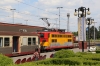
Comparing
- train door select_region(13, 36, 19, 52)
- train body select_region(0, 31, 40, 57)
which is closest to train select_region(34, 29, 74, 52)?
train body select_region(0, 31, 40, 57)

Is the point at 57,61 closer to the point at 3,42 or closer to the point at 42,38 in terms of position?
Result: the point at 3,42

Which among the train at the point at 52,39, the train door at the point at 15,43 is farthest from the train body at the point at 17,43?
the train at the point at 52,39

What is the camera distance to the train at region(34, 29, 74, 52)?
37.8m

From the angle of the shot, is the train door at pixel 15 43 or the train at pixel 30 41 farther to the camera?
the train door at pixel 15 43

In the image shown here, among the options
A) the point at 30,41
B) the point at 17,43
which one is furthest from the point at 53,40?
the point at 17,43

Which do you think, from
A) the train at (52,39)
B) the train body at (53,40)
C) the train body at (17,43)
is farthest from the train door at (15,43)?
the train body at (53,40)

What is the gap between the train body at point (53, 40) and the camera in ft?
124

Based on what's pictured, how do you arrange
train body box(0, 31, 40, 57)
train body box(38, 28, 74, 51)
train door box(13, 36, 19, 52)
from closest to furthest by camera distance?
train body box(0, 31, 40, 57), train door box(13, 36, 19, 52), train body box(38, 28, 74, 51)

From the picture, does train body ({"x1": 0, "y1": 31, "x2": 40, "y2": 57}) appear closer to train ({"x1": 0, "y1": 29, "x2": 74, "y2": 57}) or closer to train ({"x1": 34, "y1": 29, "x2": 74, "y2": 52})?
train ({"x1": 0, "y1": 29, "x2": 74, "y2": 57})

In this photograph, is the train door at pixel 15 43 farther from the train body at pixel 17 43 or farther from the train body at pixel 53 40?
the train body at pixel 53 40

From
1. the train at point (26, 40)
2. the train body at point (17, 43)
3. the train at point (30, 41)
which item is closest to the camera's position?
the train body at point (17, 43)

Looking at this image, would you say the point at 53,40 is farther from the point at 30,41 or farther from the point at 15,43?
the point at 15,43

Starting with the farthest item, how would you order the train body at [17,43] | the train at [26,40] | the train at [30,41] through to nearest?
the train at [26,40] < the train at [30,41] < the train body at [17,43]

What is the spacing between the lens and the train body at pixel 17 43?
25.7 m
